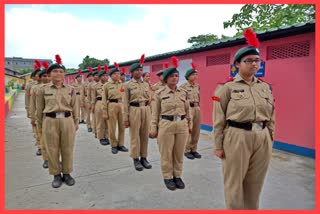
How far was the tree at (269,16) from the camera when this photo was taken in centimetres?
828

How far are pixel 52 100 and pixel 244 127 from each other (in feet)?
9.01

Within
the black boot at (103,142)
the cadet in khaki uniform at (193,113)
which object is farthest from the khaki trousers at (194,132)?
the black boot at (103,142)

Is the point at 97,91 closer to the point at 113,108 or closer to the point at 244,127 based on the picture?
the point at 113,108

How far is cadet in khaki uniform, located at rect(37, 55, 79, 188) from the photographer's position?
11.6 feet

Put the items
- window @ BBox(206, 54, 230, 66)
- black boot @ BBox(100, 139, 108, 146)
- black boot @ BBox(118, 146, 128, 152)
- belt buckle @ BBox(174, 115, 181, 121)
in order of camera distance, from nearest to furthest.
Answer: belt buckle @ BBox(174, 115, 181, 121)
black boot @ BBox(118, 146, 128, 152)
black boot @ BBox(100, 139, 108, 146)
window @ BBox(206, 54, 230, 66)

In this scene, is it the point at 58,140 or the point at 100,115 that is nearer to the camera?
the point at 58,140

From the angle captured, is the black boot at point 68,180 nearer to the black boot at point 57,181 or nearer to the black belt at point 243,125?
the black boot at point 57,181

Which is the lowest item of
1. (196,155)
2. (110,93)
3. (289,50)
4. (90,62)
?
(196,155)

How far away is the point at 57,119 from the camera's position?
3.56 metres

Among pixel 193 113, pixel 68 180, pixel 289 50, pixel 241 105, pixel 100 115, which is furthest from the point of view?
pixel 100 115

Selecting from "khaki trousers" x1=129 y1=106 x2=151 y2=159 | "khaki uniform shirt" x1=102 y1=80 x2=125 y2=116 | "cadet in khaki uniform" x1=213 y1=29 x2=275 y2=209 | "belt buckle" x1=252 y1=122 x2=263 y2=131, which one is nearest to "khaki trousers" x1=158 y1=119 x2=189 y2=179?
"khaki trousers" x1=129 y1=106 x2=151 y2=159

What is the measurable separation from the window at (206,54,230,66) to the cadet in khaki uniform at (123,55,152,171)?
361 centimetres

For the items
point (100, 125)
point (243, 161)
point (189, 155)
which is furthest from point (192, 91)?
point (243, 161)

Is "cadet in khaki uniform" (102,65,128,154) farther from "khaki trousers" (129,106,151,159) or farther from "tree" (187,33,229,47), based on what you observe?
"tree" (187,33,229,47)
